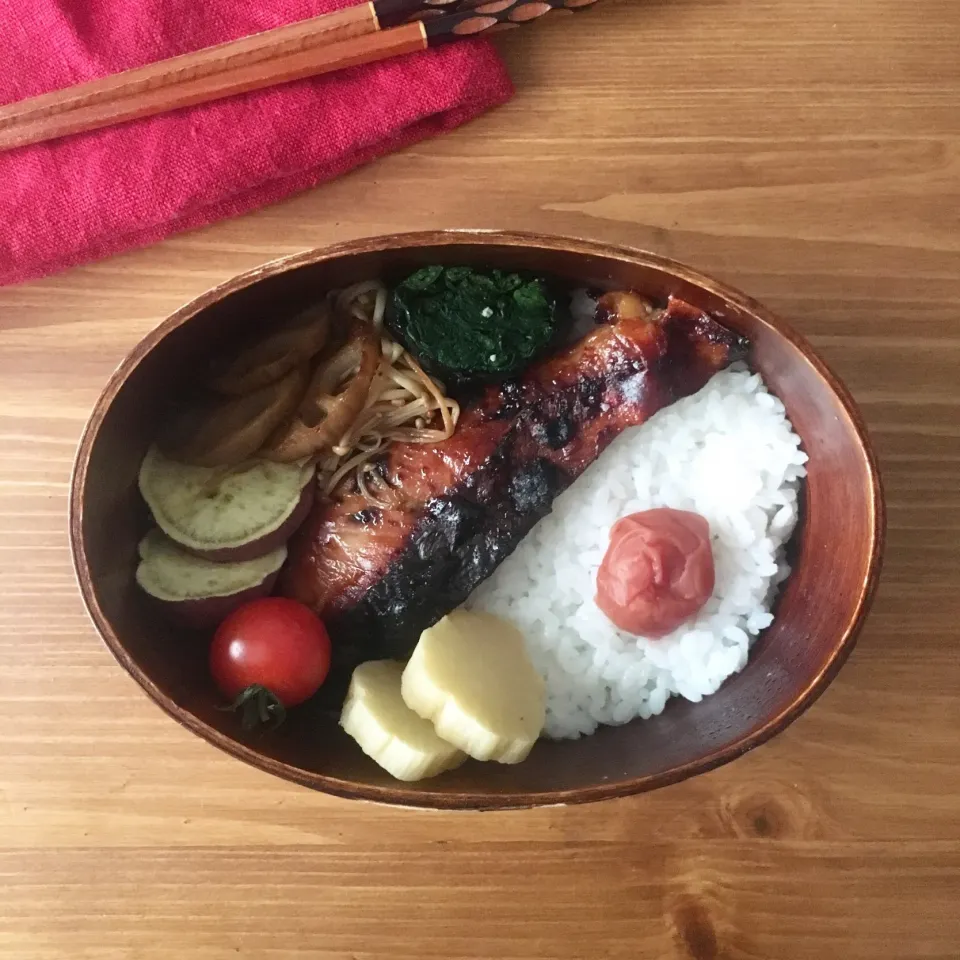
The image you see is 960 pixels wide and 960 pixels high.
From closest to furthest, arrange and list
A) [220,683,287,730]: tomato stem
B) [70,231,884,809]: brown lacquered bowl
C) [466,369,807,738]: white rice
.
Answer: [70,231,884,809]: brown lacquered bowl, [220,683,287,730]: tomato stem, [466,369,807,738]: white rice

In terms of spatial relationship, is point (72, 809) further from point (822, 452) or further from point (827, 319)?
point (827, 319)

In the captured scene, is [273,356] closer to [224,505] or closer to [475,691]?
[224,505]

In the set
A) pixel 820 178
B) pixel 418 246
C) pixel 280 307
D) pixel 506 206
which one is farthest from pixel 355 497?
pixel 820 178

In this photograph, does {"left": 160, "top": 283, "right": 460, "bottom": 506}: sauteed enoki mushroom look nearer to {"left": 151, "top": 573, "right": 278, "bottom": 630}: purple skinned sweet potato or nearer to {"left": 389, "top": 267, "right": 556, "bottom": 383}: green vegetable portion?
{"left": 389, "top": 267, "right": 556, "bottom": 383}: green vegetable portion

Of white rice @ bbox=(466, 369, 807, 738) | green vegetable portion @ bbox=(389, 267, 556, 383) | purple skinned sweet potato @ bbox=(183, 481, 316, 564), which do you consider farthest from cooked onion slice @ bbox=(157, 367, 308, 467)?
white rice @ bbox=(466, 369, 807, 738)

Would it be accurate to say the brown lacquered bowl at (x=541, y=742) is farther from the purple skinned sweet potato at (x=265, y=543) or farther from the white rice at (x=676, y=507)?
the purple skinned sweet potato at (x=265, y=543)

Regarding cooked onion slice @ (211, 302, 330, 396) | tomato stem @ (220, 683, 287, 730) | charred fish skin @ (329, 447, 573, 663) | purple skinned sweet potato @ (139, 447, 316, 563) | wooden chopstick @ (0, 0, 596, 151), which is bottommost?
tomato stem @ (220, 683, 287, 730)

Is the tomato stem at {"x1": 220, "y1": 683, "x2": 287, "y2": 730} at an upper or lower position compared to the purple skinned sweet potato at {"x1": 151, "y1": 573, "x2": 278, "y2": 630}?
lower
